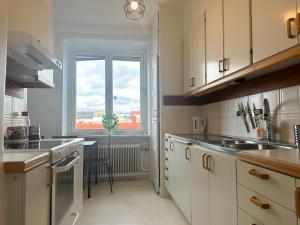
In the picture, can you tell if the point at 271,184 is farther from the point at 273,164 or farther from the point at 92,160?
the point at 92,160

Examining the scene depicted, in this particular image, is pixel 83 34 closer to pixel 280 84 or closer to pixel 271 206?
pixel 280 84

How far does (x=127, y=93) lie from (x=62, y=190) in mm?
2872

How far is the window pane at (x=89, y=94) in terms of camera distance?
4.18 m

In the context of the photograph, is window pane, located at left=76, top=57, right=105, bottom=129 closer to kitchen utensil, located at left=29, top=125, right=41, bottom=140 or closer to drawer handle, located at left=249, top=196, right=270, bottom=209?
kitchen utensil, located at left=29, top=125, right=41, bottom=140

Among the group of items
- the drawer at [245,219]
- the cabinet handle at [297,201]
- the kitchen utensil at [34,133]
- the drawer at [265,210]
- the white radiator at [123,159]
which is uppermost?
the kitchen utensil at [34,133]

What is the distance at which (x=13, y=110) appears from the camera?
2.15 meters

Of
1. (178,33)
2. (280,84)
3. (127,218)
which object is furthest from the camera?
(178,33)

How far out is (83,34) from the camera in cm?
380

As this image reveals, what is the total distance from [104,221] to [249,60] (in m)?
2.03

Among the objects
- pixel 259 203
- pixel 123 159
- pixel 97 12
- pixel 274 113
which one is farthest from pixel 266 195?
pixel 97 12

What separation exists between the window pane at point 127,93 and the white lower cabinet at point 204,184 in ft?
6.02

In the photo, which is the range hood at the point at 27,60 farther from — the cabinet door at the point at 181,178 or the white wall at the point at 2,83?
the cabinet door at the point at 181,178

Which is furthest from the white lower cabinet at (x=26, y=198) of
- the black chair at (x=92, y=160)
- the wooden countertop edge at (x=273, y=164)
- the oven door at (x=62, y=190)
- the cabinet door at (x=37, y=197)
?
the black chair at (x=92, y=160)

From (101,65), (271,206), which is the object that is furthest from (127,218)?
(101,65)
